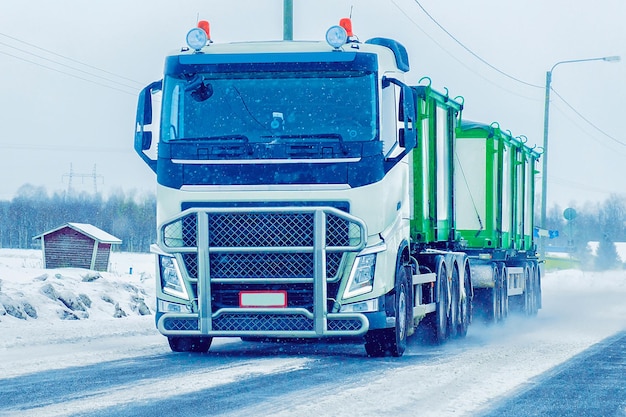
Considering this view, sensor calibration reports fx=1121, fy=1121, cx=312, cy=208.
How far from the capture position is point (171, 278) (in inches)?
441

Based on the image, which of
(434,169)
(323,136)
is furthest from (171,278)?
(434,169)

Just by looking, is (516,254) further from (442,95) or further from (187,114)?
(187,114)

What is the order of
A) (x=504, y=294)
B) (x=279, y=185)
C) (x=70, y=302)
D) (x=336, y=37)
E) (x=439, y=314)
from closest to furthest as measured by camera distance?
(x=279, y=185) → (x=336, y=37) → (x=439, y=314) → (x=70, y=302) → (x=504, y=294)

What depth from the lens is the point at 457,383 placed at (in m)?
9.11

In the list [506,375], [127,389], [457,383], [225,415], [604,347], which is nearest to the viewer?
[225,415]

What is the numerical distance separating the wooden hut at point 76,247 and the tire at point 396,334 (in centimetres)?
4896

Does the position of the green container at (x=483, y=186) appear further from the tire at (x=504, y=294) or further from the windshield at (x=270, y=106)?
the windshield at (x=270, y=106)

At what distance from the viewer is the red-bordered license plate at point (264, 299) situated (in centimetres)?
1094

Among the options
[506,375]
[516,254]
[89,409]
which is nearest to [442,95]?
[506,375]

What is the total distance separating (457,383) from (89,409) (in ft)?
10.4

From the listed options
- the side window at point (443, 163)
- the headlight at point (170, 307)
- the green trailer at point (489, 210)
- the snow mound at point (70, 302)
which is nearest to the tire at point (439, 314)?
the side window at point (443, 163)

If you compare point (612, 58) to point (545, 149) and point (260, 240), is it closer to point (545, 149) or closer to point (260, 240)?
point (545, 149)

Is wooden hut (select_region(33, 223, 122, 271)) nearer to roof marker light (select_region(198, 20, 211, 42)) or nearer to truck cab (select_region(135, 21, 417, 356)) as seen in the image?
roof marker light (select_region(198, 20, 211, 42))

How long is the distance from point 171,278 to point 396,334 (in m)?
2.40
